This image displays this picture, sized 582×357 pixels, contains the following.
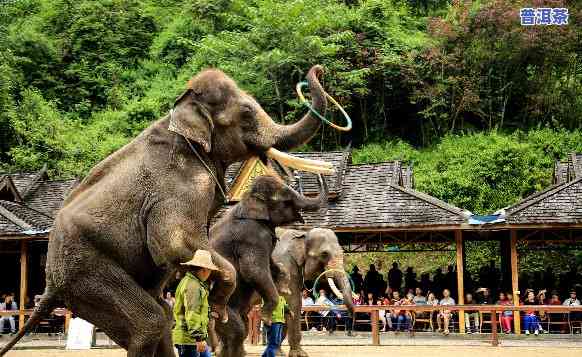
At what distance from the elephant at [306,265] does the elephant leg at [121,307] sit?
613cm

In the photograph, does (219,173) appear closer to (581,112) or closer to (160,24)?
(581,112)

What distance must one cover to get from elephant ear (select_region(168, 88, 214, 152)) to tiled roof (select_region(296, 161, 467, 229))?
45.7ft

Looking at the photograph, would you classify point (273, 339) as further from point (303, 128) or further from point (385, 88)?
A: point (385, 88)

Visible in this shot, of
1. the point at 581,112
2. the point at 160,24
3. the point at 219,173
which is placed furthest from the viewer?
the point at 160,24

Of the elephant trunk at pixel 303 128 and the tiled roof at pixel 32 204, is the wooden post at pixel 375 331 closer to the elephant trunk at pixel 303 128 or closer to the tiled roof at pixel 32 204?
the tiled roof at pixel 32 204

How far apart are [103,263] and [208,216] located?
29.2 inches

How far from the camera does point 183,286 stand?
6.93 meters

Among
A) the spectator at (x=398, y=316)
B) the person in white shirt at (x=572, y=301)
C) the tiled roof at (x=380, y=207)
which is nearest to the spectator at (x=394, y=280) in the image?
the spectator at (x=398, y=316)

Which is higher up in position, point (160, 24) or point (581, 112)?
point (160, 24)

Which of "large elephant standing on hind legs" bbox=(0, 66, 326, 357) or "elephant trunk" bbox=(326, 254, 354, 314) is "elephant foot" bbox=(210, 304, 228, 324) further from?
"elephant trunk" bbox=(326, 254, 354, 314)

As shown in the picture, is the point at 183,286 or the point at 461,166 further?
the point at 461,166

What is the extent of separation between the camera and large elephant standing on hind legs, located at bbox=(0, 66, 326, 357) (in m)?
5.25

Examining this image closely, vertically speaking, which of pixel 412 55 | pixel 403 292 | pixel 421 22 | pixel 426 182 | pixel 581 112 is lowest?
pixel 403 292

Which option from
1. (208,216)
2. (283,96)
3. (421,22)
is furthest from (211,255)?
(421,22)
